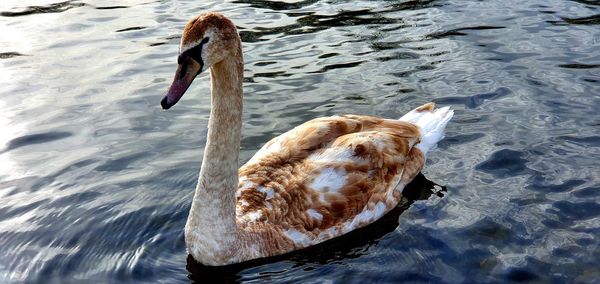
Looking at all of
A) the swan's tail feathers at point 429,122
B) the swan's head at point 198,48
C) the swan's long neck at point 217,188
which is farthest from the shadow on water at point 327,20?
the swan's head at point 198,48

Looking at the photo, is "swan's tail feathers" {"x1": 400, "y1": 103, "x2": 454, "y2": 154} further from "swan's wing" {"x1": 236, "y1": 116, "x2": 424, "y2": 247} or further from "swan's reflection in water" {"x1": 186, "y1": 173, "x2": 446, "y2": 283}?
"swan's reflection in water" {"x1": 186, "y1": 173, "x2": 446, "y2": 283}

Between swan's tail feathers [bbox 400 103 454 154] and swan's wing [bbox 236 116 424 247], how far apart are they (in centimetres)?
46

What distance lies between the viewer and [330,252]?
7402 mm

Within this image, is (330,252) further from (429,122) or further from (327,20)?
(327,20)

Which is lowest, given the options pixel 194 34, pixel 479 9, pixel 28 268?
pixel 28 268

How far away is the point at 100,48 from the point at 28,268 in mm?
6953

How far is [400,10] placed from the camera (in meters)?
14.7

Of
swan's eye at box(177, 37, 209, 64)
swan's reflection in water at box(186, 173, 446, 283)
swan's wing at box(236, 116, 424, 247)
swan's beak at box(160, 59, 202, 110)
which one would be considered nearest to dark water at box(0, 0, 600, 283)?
swan's reflection in water at box(186, 173, 446, 283)

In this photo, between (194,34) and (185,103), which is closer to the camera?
(194,34)

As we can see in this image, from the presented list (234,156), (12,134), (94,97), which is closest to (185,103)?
(94,97)

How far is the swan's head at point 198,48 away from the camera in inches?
242

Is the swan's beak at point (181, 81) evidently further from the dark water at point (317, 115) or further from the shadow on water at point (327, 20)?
the shadow on water at point (327, 20)

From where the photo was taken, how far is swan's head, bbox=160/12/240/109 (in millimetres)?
6137

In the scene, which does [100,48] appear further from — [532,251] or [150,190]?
[532,251]
